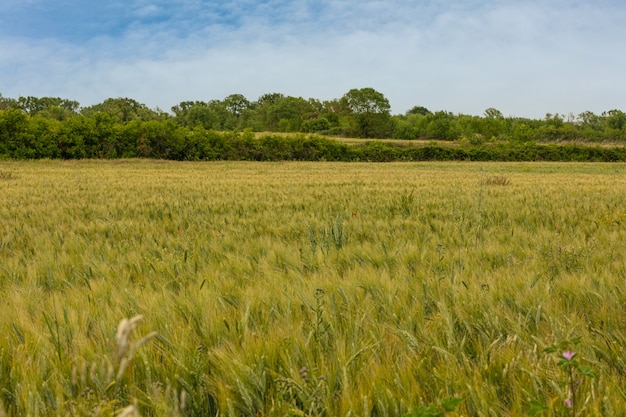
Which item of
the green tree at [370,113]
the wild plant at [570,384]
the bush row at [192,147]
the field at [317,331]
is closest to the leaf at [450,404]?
the field at [317,331]

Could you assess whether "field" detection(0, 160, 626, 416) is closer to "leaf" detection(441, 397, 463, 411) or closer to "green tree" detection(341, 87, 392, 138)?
"leaf" detection(441, 397, 463, 411)

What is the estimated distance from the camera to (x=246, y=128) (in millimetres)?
39531

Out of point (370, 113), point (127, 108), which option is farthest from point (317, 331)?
point (127, 108)

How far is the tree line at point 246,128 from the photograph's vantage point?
32.3 m

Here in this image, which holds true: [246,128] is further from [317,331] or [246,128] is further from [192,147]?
[317,331]

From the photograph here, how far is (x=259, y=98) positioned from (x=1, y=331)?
477 feet

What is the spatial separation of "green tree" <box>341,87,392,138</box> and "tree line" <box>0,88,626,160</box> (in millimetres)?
200

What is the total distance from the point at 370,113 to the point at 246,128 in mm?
50433

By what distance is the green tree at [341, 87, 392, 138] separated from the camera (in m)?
84.5

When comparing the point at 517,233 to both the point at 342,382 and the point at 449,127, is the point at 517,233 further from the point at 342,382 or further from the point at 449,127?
the point at 449,127

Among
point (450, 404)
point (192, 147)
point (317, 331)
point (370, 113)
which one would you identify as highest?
point (370, 113)

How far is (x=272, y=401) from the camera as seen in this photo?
1316 mm

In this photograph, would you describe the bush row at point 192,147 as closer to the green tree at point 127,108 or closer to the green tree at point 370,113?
the green tree at point 370,113

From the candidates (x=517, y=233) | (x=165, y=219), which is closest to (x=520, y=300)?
(x=517, y=233)
